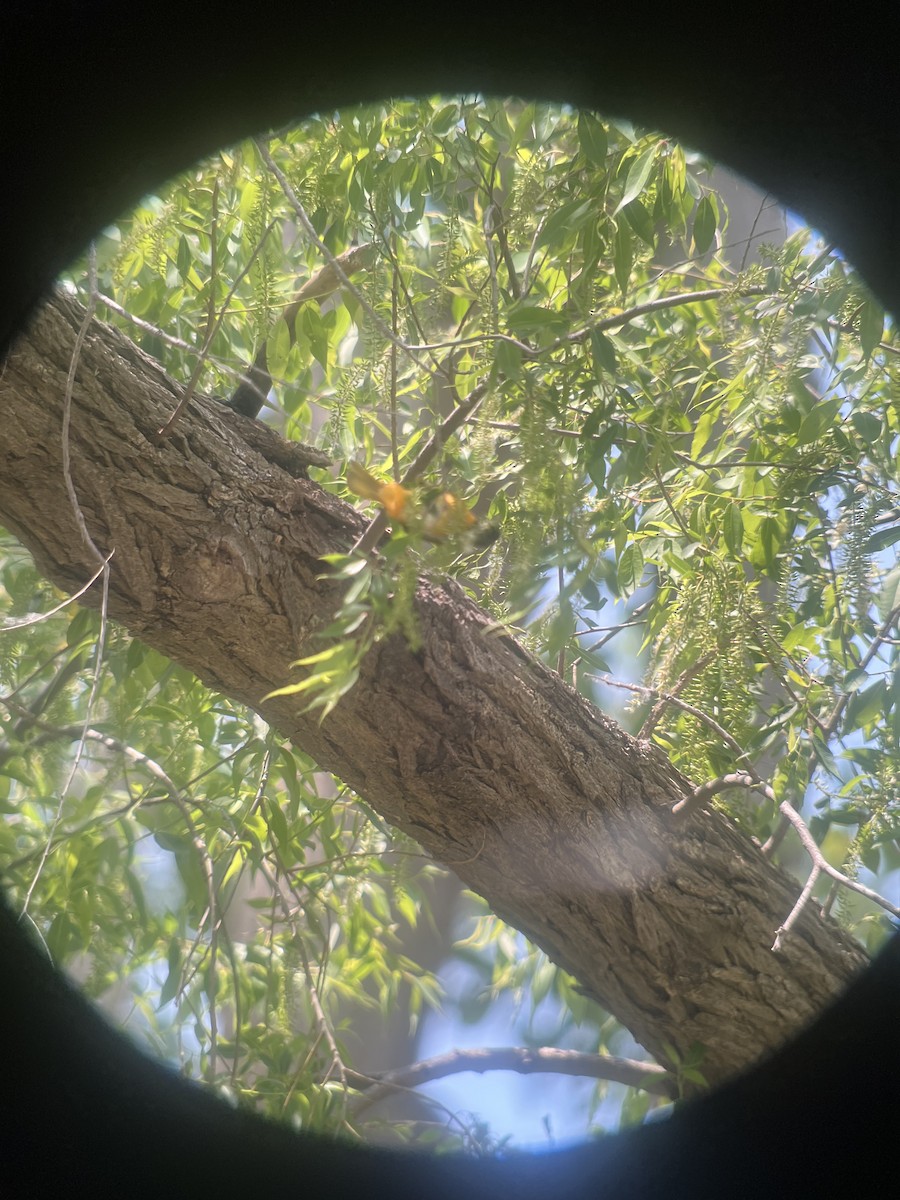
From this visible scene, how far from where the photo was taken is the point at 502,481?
3.05 ft

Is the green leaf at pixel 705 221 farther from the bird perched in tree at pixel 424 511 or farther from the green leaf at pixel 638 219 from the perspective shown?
the bird perched in tree at pixel 424 511

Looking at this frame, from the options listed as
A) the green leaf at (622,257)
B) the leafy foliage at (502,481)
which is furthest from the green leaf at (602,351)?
the green leaf at (622,257)

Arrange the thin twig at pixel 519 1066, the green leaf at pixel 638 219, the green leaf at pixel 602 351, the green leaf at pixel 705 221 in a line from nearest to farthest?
the green leaf at pixel 602 351 < the green leaf at pixel 638 219 < the green leaf at pixel 705 221 < the thin twig at pixel 519 1066

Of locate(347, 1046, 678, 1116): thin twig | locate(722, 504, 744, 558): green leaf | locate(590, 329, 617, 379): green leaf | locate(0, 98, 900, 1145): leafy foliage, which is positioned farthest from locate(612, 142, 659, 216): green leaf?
locate(347, 1046, 678, 1116): thin twig

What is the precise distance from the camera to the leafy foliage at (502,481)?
2.50 ft

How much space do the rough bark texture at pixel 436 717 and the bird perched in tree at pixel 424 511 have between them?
248mm

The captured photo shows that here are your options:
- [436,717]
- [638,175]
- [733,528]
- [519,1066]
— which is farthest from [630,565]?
[519,1066]

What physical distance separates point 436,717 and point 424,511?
1.21 feet

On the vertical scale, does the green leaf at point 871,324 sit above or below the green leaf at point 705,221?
below

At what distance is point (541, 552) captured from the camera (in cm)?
61

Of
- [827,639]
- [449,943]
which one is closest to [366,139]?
[827,639]

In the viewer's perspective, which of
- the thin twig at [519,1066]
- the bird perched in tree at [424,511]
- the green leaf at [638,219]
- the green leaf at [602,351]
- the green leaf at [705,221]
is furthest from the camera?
the thin twig at [519,1066]

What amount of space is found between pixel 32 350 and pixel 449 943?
2.58 meters

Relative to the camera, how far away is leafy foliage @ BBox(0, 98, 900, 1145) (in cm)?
76
